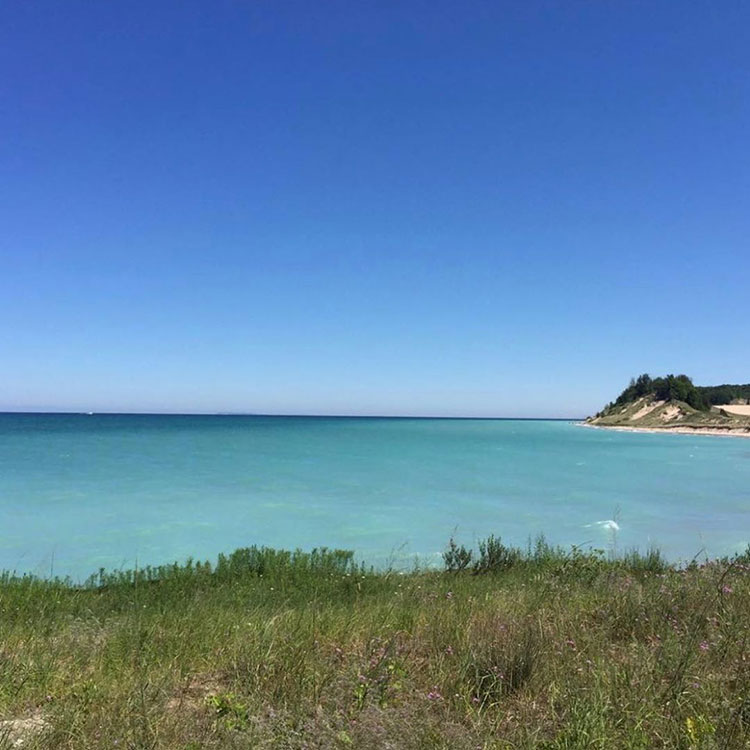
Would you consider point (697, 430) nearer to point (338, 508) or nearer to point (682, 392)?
point (682, 392)

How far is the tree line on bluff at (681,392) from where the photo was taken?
477ft

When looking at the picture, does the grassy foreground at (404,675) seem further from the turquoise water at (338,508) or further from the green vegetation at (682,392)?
the green vegetation at (682,392)

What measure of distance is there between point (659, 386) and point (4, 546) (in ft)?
557

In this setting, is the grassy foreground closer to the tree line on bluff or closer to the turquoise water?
the turquoise water

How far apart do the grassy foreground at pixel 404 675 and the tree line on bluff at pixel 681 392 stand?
160 m

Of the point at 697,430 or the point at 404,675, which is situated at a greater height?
the point at 404,675

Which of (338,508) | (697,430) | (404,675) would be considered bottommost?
(697,430)

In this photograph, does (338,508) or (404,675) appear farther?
(338,508)

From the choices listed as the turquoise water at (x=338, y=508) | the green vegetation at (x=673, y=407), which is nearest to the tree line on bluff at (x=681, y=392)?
the green vegetation at (x=673, y=407)

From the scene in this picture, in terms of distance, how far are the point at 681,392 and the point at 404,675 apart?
163777mm

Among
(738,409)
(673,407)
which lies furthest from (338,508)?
(738,409)

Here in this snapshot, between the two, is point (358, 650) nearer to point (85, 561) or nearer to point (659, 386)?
point (85, 561)

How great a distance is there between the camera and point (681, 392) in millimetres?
145625

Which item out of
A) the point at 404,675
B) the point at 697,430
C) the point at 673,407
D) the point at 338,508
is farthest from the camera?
the point at 673,407
